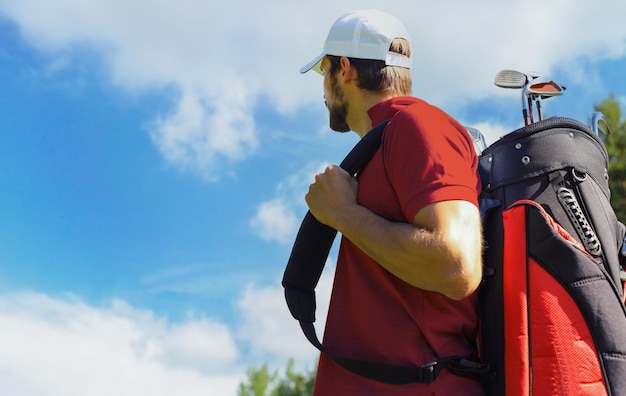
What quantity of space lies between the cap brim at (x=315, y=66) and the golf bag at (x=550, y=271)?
91 centimetres

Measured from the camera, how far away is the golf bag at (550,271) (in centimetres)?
248

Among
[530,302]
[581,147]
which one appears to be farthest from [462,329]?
[581,147]

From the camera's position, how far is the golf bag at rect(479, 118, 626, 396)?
2484 millimetres

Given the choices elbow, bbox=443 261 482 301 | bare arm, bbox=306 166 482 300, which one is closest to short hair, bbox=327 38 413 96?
bare arm, bbox=306 166 482 300

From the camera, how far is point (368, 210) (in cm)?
262

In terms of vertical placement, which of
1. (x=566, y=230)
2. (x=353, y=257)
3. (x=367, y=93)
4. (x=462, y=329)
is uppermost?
(x=367, y=93)

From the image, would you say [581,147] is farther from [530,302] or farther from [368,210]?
[368,210]

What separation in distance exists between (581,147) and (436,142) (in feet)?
2.33

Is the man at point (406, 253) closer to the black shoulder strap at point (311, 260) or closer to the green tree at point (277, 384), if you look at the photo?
the black shoulder strap at point (311, 260)

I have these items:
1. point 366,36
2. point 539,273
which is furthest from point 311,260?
point 366,36

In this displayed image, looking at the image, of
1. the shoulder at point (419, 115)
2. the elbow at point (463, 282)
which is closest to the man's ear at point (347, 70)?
the shoulder at point (419, 115)

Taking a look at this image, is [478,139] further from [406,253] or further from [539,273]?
[406,253]

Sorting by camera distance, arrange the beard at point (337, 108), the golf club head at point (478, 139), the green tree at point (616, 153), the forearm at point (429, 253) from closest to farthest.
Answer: the forearm at point (429, 253), the beard at point (337, 108), the golf club head at point (478, 139), the green tree at point (616, 153)

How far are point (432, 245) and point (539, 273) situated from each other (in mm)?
438
